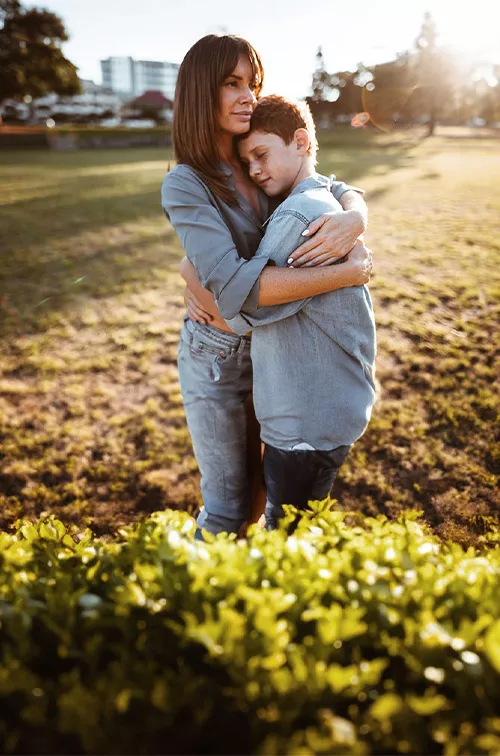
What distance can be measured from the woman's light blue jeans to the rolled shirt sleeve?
0.38m

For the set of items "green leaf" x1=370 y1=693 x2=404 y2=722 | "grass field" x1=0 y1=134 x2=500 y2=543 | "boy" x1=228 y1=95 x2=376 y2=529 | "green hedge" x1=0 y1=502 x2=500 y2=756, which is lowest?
"grass field" x1=0 y1=134 x2=500 y2=543

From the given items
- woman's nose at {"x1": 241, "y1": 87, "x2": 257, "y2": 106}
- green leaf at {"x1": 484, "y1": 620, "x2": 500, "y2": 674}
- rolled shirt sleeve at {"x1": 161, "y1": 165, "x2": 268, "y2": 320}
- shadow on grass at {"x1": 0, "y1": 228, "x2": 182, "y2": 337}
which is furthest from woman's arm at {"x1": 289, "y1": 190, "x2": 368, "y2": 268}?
shadow on grass at {"x1": 0, "y1": 228, "x2": 182, "y2": 337}

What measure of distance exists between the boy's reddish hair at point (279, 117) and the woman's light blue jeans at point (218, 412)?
0.82 m

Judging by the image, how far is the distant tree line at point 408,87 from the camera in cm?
3978

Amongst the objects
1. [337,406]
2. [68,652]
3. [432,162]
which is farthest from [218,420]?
[432,162]

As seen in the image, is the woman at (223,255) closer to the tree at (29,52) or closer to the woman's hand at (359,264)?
the woman's hand at (359,264)

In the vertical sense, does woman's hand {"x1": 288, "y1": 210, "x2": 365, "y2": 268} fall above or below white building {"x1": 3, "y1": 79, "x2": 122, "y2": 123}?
below

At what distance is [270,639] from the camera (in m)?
1.11

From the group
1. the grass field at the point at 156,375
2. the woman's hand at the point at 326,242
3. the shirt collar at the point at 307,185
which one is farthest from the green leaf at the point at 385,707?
the grass field at the point at 156,375

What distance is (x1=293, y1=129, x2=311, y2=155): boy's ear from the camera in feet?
6.65

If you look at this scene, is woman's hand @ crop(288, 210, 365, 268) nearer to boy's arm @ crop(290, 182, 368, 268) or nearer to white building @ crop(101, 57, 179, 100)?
boy's arm @ crop(290, 182, 368, 268)

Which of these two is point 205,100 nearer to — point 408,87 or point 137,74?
point 408,87

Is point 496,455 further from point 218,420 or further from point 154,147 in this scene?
point 154,147

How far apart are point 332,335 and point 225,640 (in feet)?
3.91
